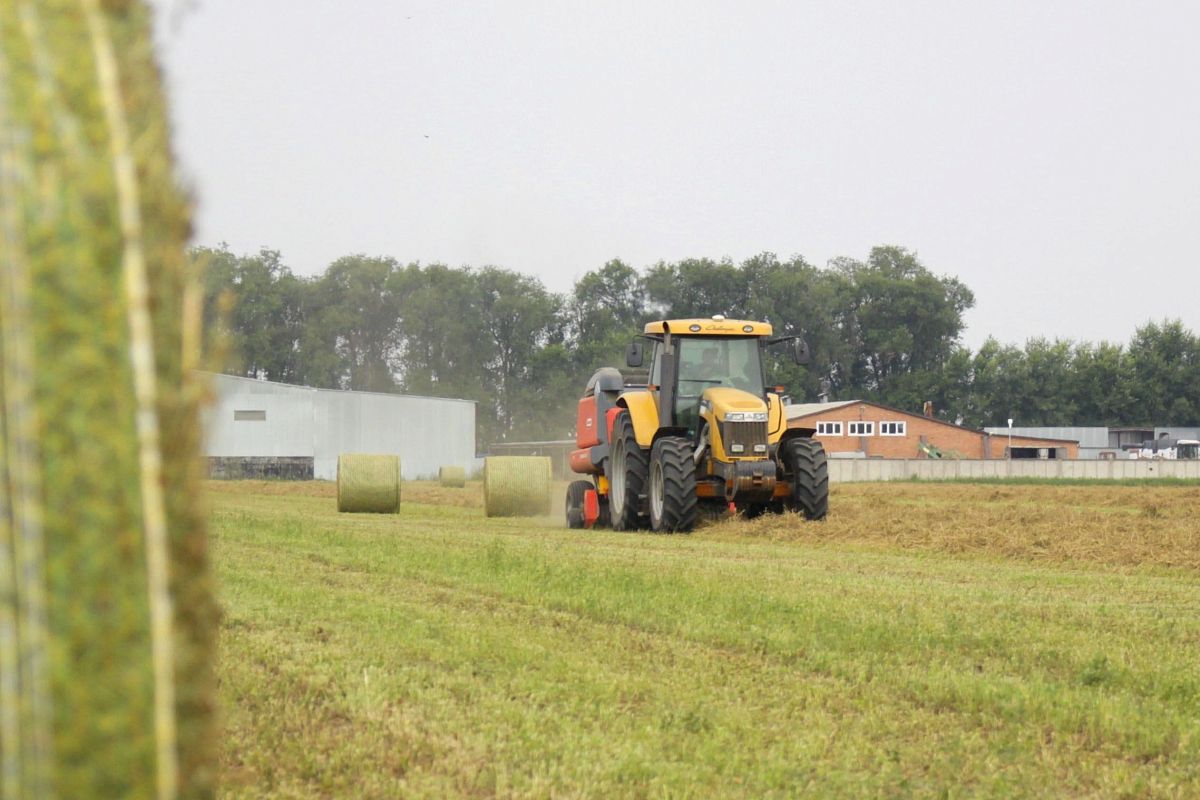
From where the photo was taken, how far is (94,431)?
4.72ft

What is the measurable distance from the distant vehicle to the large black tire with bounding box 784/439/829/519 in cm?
4132

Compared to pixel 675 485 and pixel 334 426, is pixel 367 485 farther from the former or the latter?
pixel 334 426

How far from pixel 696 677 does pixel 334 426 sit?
144 ft

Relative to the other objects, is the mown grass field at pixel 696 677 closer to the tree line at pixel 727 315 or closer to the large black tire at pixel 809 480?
the large black tire at pixel 809 480

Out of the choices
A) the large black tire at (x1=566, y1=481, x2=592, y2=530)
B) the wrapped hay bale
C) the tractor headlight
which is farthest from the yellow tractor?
the wrapped hay bale

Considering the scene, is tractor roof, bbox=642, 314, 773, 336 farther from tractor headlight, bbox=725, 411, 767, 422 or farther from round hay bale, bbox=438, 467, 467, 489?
round hay bale, bbox=438, 467, 467, 489

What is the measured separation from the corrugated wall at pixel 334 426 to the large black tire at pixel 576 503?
982 inches

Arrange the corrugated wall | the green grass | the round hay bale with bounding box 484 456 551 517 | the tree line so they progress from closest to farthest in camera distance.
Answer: the round hay bale with bounding box 484 456 551 517
the green grass
the corrugated wall
the tree line

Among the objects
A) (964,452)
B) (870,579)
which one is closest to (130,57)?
(870,579)

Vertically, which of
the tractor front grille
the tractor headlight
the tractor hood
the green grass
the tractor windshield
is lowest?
the green grass

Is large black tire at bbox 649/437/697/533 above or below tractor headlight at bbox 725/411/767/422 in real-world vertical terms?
below

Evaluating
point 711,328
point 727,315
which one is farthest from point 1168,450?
point 711,328

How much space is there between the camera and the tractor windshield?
1631 cm

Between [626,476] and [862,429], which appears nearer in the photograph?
[626,476]
